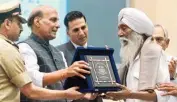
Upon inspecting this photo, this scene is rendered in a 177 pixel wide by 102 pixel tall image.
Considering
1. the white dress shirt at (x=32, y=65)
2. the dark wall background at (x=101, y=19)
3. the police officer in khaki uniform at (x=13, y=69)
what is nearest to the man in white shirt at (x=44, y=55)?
the white dress shirt at (x=32, y=65)

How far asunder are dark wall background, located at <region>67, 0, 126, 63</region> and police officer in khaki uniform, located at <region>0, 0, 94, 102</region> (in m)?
1.59

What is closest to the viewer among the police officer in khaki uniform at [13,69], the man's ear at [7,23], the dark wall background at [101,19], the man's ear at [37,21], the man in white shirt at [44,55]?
the police officer in khaki uniform at [13,69]

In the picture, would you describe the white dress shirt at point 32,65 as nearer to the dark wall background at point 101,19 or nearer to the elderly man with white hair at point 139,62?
the elderly man with white hair at point 139,62

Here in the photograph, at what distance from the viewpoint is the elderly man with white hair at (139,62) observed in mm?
2727

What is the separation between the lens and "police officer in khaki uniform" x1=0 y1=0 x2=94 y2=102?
7.47 feet

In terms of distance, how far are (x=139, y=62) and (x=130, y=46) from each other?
0.46 ft

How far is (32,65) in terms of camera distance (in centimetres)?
262

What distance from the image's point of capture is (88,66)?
8.04 ft

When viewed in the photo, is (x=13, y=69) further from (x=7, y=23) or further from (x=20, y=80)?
(x=7, y=23)

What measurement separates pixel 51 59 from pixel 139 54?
24.3 inches

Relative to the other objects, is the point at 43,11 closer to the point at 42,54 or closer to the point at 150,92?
the point at 42,54

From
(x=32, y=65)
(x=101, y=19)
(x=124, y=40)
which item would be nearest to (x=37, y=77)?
(x=32, y=65)

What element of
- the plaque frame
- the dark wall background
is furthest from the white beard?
the dark wall background

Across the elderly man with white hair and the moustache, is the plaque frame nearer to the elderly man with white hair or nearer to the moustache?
the elderly man with white hair
